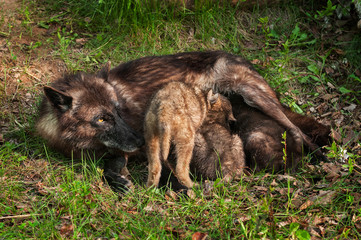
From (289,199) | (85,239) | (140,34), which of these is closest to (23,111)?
(140,34)

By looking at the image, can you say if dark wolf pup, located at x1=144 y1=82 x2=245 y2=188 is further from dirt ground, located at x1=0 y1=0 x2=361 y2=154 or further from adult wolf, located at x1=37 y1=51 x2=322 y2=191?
dirt ground, located at x1=0 y1=0 x2=361 y2=154

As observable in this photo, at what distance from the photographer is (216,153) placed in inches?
188

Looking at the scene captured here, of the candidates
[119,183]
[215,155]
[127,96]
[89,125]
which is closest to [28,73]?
[127,96]

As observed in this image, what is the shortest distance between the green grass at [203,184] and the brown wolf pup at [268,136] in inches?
Result: 8.0

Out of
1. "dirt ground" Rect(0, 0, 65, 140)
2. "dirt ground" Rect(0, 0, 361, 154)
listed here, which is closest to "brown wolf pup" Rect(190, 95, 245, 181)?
"dirt ground" Rect(0, 0, 361, 154)

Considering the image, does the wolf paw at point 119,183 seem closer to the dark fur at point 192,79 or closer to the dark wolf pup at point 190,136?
the dark wolf pup at point 190,136

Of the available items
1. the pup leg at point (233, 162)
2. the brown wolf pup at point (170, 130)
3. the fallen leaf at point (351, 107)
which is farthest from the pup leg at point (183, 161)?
the fallen leaf at point (351, 107)

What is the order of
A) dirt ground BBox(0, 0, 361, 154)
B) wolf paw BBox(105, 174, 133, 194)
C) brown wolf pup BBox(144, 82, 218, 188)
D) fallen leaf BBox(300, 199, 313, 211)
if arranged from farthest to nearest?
1. dirt ground BBox(0, 0, 361, 154)
2. wolf paw BBox(105, 174, 133, 194)
3. brown wolf pup BBox(144, 82, 218, 188)
4. fallen leaf BBox(300, 199, 313, 211)

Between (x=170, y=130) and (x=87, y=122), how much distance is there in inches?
52.4

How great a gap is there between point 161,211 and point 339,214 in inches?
74.5

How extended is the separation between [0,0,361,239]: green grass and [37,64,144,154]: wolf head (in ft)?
0.97

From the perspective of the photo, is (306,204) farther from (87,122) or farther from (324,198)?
(87,122)

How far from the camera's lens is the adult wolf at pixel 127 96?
4934 millimetres

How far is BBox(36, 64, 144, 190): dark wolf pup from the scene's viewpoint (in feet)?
16.0
